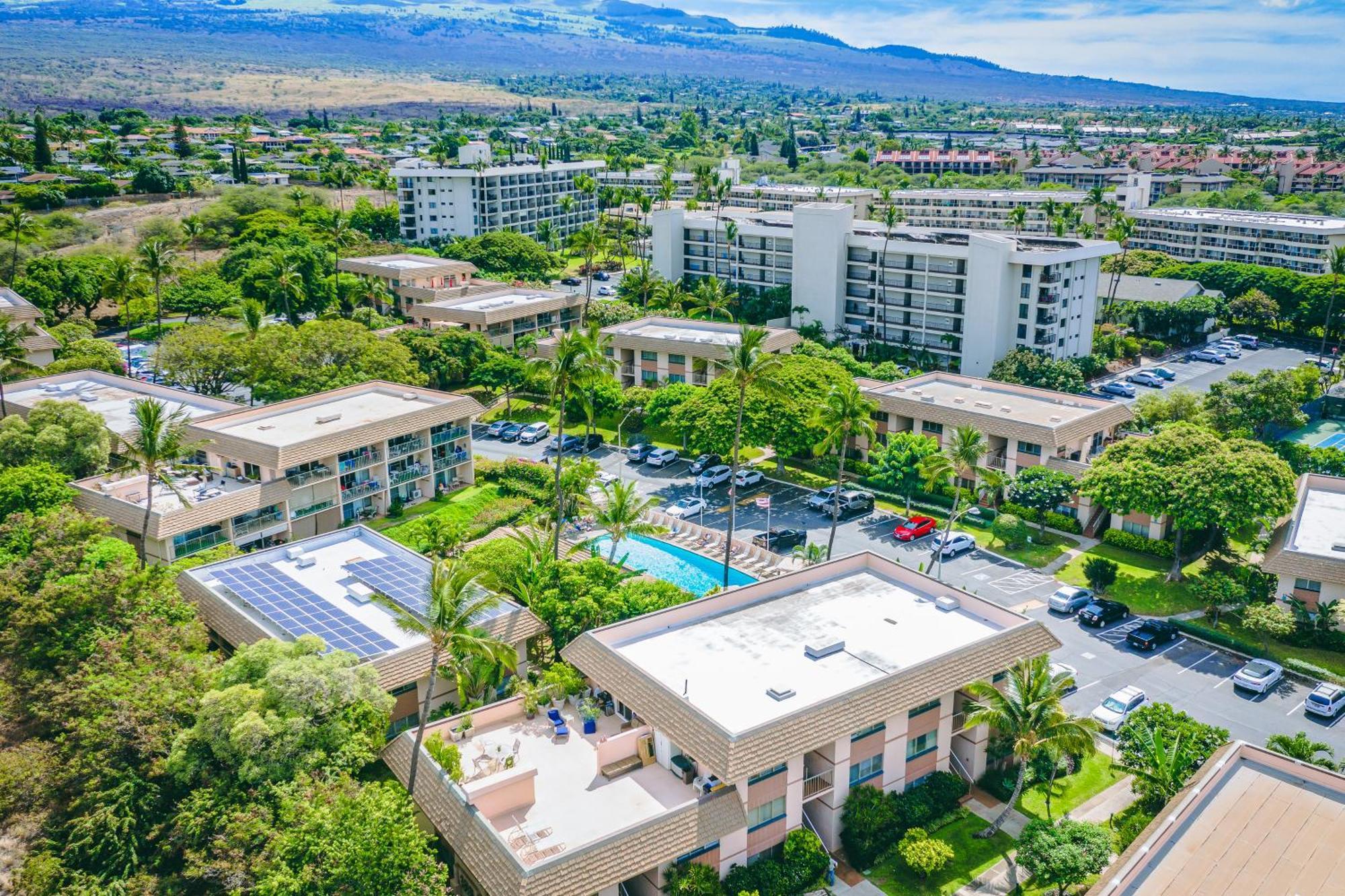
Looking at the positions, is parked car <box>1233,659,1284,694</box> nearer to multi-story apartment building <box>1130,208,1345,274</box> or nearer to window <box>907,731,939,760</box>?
window <box>907,731,939,760</box>

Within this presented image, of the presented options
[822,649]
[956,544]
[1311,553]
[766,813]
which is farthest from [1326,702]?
[766,813]

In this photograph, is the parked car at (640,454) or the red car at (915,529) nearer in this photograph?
the red car at (915,529)

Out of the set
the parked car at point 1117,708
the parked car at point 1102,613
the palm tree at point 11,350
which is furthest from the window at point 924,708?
the palm tree at point 11,350

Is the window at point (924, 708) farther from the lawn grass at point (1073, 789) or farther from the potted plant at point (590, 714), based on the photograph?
the potted plant at point (590, 714)

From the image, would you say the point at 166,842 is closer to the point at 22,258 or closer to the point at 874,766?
the point at 874,766

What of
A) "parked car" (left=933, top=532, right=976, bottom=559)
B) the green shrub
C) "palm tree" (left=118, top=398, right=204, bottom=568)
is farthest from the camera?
"parked car" (left=933, top=532, right=976, bottom=559)

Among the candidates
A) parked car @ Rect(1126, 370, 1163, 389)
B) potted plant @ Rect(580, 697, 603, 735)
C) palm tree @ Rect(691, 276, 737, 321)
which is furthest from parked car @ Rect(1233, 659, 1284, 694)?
palm tree @ Rect(691, 276, 737, 321)
